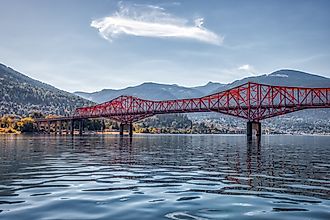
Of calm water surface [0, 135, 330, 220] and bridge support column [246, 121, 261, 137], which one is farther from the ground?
bridge support column [246, 121, 261, 137]

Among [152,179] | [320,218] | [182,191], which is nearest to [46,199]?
[182,191]

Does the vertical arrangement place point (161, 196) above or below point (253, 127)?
below

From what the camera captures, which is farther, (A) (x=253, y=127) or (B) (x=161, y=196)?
(A) (x=253, y=127)

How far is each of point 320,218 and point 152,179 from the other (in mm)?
8623

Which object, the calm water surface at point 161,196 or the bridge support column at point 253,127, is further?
the bridge support column at point 253,127

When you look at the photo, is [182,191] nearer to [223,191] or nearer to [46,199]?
[223,191]

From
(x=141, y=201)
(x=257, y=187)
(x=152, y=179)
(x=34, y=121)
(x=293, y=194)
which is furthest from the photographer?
(x=34, y=121)

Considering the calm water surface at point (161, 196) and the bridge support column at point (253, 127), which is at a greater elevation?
the bridge support column at point (253, 127)

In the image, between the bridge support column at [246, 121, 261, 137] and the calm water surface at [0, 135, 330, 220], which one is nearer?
the calm water surface at [0, 135, 330, 220]

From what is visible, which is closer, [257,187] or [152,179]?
[257,187]

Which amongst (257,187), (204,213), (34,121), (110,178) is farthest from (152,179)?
(34,121)

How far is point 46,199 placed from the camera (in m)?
11.6

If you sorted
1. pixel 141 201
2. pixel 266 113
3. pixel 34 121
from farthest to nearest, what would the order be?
pixel 34 121 → pixel 266 113 → pixel 141 201

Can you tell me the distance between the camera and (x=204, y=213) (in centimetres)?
982
